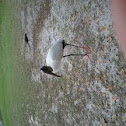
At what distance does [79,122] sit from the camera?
3189 millimetres

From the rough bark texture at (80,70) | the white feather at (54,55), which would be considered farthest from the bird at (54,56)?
the rough bark texture at (80,70)

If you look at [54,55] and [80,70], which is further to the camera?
[80,70]

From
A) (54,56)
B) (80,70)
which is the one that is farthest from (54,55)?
(80,70)

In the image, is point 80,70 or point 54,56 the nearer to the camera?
point 54,56

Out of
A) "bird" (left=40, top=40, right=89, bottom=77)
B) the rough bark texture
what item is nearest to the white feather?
"bird" (left=40, top=40, right=89, bottom=77)

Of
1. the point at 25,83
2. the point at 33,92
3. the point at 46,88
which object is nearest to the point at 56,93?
the point at 46,88

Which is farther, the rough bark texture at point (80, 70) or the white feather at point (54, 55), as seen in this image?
the white feather at point (54, 55)

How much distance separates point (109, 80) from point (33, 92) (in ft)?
7.36

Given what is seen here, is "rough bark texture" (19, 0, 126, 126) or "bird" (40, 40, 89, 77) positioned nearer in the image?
"rough bark texture" (19, 0, 126, 126)

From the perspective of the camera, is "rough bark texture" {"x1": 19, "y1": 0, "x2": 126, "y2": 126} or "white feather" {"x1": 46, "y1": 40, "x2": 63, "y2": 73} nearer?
"rough bark texture" {"x1": 19, "y1": 0, "x2": 126, "y2": 126}

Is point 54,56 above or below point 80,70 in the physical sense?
above

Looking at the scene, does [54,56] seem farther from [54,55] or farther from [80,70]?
[80,70]

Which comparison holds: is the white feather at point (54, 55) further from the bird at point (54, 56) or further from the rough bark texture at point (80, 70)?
the rough bark texture at point (80, 70)

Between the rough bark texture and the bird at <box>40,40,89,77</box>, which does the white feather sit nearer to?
the bird at <box>40,40,89,77</box>
